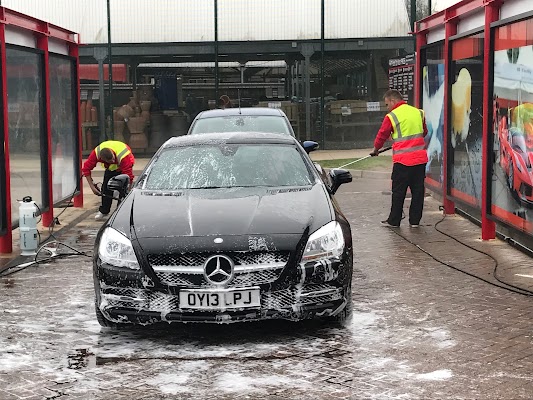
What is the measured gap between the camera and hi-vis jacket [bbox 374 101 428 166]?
12.4 meters

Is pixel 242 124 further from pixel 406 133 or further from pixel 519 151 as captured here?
pixel 519 151

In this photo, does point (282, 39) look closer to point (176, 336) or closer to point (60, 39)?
point (60, 39)

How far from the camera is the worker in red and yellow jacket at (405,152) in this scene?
40.6 ft

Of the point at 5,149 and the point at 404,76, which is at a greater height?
the point at 404,76

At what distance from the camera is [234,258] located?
21.9 ft

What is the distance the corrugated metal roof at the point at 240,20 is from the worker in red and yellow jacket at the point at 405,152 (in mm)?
12443

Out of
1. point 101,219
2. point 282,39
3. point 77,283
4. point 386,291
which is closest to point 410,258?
point 386,291

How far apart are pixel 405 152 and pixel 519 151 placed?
274 cm

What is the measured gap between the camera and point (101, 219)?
14.0 metres

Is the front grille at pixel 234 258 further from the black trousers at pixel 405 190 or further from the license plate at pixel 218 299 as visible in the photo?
the black trousers at pixel 405 190

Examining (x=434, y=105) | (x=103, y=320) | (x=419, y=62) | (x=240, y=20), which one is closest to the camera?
(x=103, y=320)

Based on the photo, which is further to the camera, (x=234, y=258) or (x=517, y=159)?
(x=517, y=159)

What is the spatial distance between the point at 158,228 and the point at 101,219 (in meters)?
7.18

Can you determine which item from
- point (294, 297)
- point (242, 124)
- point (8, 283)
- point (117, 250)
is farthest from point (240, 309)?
point (242, 124)
